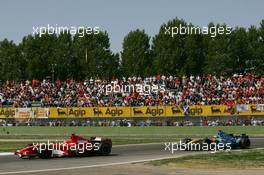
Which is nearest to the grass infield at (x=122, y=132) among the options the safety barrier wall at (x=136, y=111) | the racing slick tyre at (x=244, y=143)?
the safety barrier wall at (x=136, y=111)

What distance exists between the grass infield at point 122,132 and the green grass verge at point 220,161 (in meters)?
14.9

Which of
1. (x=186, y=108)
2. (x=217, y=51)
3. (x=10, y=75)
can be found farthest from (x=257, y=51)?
(x=10, y=75)

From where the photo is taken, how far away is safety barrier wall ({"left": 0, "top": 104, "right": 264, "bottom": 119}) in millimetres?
44188

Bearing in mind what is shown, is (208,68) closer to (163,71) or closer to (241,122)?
(163,71)

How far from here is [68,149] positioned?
26.8 meters

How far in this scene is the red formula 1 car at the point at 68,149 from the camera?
2655 centimetres

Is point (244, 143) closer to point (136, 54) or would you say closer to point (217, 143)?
point (217, 143)

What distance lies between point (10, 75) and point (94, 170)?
205 ft

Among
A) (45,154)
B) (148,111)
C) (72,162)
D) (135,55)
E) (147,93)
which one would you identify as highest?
(135,55)

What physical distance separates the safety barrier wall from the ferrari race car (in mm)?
12958

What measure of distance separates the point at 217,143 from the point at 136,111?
1853cm

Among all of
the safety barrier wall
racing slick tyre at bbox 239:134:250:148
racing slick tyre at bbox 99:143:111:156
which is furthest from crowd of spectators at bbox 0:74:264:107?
racing slick tyre at bbox 99:143:111:156

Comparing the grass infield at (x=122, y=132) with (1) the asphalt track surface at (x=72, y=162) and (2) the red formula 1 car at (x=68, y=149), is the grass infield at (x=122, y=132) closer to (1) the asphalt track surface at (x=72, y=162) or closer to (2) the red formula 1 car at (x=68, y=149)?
(1) the asphalt track surface at (x=72, y=162)

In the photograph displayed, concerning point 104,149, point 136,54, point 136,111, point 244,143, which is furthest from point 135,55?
point 104,149
